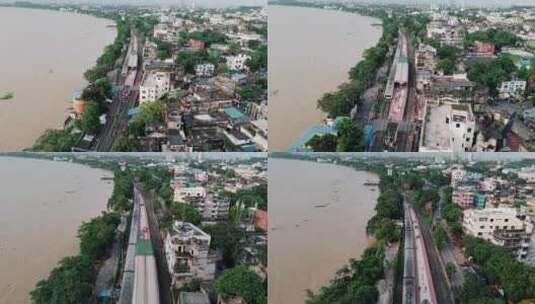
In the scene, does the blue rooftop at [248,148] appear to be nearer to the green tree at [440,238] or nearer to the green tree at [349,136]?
the green tree at [349,136]

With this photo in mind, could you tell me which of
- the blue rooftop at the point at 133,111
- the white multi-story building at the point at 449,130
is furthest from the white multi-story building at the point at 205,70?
the white multi-story building at the point at 449,130

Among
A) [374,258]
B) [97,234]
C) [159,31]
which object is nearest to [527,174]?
[374,258]

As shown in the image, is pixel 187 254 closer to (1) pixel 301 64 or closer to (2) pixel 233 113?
(2) pixel 233 113

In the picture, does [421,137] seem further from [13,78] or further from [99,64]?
[13,78]

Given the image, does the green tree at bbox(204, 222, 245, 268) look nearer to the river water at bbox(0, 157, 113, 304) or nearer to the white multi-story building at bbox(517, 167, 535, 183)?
the river water at bbox(0, 157, 113, 304)

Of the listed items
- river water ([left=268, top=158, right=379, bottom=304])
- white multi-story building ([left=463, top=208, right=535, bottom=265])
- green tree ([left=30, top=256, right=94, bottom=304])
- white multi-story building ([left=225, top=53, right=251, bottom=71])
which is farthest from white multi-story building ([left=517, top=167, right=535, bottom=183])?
green tree ([left=30, top=256, right=94, bottom=304])

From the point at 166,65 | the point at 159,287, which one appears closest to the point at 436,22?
the point at 166,65
